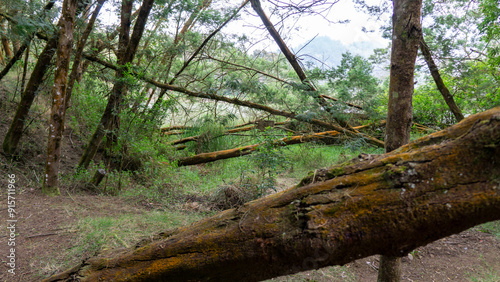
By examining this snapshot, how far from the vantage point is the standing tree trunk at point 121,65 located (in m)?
5.14

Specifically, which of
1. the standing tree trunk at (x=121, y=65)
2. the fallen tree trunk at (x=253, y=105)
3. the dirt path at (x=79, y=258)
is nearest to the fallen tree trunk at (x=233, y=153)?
the fallen tree trunk at (x=253, y=105)

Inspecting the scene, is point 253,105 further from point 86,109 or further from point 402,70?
point 402,70

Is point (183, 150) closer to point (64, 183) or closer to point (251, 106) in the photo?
point (251, 106)

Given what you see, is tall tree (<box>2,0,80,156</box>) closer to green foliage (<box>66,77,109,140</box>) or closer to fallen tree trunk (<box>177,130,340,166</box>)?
green foliage (<box>66,77,109,140</box>)

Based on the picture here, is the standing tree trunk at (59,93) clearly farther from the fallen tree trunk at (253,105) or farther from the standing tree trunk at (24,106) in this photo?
the fallen tree trunk at (253,105)

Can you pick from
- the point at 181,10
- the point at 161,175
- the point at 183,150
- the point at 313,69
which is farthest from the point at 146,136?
the point at 313,69

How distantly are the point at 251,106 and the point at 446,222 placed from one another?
544cm

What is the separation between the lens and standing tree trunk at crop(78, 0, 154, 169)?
514 centimetres

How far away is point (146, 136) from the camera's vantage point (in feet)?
20.4

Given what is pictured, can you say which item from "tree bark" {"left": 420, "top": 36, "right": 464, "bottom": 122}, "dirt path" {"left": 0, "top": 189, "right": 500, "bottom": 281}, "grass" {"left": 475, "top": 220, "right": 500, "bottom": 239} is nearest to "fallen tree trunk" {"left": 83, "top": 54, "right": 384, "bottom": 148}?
"tree bark" {"left": 420, "top": 36, "right": 464, "bottom": 122}

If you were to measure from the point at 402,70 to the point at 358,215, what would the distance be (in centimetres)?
193

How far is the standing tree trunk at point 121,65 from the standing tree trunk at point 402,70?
4.14 metres

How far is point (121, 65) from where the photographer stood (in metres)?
5.09

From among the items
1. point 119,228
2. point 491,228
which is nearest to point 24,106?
point 119,228
